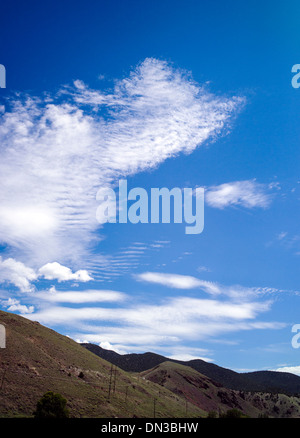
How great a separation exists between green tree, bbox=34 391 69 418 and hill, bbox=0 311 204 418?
91.6 inches

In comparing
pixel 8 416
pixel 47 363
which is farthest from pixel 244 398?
pixel 8 416

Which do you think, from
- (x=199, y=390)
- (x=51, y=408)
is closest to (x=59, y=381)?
(x=51, y=408)

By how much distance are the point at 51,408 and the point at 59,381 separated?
17968mm

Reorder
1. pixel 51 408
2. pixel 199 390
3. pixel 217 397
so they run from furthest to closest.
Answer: pixel 217 397 < pixel 199 390 < pixel 51 408

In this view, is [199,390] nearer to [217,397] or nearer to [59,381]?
[217,397]

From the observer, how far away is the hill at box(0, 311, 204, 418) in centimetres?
5078

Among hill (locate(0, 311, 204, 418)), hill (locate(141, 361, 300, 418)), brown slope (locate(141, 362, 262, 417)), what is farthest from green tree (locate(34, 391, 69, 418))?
hill (locate(141, 361, 300, 418))

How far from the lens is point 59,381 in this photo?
60719 millimetres

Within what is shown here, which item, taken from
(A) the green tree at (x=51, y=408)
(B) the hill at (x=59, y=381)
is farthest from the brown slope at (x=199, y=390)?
(A) the green tree at (x=51, y=408)

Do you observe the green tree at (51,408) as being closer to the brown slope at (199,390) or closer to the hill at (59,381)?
the hill at (59,381)

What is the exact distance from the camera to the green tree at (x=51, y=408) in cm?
4286

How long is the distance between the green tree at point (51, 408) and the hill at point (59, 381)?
7.64 feet
